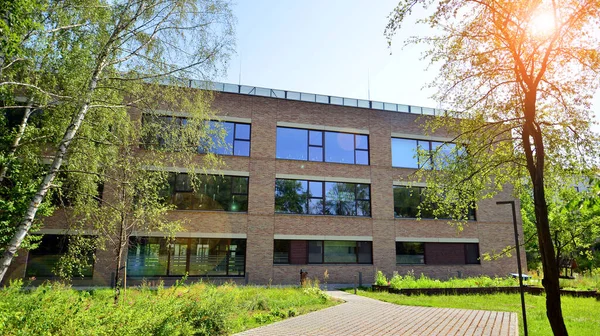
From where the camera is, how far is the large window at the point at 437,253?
21.9 metres

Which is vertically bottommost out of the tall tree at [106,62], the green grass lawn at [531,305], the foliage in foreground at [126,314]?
the green grass lawn at [531,305]

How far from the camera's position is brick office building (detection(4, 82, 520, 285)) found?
18578 millimetres

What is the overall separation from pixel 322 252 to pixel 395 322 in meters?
10.7

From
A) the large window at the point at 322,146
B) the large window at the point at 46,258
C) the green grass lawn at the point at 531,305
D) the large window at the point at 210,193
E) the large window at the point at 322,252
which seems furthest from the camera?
the large window at the point at 322,146

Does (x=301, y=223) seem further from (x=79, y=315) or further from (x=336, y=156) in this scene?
(x=79, y=315)

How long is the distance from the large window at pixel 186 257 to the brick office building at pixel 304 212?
0.05m

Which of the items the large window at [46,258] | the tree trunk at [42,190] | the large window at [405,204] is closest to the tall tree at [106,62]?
the tree trunk at [42,190]

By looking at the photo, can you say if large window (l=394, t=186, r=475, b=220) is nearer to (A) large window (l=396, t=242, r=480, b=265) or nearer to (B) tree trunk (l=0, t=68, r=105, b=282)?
(A) large window (l=396, t=242, r=480, b=265)

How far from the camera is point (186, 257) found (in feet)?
60.7

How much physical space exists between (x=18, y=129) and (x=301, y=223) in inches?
515

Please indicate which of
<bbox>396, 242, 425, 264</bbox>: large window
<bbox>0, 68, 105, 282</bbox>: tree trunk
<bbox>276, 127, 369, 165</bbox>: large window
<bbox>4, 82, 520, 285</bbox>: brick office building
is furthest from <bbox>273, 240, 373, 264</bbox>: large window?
<bbox>0, 68, 105, 282</bbox>: tree trunk

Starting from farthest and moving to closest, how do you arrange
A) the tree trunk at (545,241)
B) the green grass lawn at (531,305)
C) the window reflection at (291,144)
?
the window reflection at (291,144) < the green grass lawn at (531,305) < the tree trunk at (545,241)

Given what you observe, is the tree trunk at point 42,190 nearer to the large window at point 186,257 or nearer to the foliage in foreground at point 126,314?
the foliage in foreground at point 126,314

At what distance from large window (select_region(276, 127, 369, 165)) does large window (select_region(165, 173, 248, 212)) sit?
3027 millimetres
